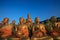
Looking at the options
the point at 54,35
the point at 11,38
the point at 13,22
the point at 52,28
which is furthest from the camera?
the point at 13,22

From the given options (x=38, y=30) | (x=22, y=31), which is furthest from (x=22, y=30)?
(x=38, y=30)

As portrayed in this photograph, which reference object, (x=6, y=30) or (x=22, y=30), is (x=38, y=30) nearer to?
(x=22, y=30)

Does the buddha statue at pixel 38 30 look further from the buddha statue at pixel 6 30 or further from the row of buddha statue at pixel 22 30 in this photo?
the buddha statue at pixel 6 30

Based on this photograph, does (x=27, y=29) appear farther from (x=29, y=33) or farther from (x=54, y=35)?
(x=54, y=35)

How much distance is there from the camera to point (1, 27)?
290 centimetres

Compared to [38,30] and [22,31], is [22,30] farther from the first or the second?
[38,30]

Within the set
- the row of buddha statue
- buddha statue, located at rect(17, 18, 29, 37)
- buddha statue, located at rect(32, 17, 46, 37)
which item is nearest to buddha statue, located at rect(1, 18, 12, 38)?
the row of buddha statue

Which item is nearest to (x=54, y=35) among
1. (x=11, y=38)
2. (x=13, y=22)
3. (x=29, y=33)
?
(x=29, y=33)

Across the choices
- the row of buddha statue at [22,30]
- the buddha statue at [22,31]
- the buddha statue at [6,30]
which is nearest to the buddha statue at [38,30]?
the row of buddha statue at [22,30]

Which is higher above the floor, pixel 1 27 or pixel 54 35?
pixel 1 27

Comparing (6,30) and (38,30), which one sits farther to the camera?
(6,30)

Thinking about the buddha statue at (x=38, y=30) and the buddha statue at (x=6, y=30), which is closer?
the buddha statue at (x=38, y=30)

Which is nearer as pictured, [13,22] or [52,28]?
[52,28]

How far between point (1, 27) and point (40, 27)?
0.86m
